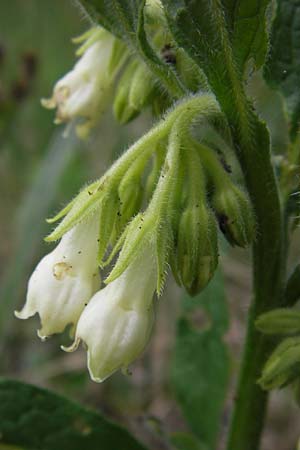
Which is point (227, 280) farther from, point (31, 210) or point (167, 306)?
point (31, 210)

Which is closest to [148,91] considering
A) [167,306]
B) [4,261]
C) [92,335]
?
[92,335]

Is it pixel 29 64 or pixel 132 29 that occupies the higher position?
pixel 132 29

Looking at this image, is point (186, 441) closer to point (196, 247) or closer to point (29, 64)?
point (196, 247)

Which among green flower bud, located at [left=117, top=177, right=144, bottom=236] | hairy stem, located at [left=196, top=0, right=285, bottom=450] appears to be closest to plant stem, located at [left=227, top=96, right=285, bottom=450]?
hairy stem, located at [left=196, top=0, right=285, bottom=450]

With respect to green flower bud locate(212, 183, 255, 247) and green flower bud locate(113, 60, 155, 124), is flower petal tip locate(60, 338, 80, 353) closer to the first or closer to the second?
green flower bud locate(212, 183, 255, 247)

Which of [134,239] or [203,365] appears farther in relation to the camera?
[203,365]

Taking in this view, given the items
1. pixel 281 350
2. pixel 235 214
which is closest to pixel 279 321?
pixel 281 350
